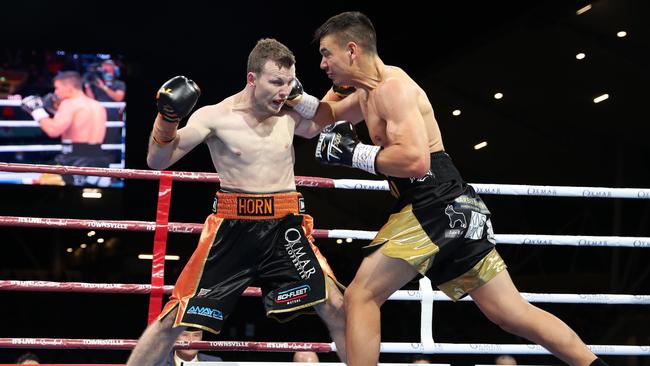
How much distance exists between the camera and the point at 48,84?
8.25 m

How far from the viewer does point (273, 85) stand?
309 centimetres

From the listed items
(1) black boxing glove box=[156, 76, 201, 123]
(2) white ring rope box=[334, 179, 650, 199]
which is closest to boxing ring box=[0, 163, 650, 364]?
(2) white ring rope box=[334, 179, 650, 199]

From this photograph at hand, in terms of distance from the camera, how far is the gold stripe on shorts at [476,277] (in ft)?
9.68

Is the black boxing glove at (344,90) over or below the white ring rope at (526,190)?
over

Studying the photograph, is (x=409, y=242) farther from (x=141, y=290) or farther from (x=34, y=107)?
(x=34, y=107)

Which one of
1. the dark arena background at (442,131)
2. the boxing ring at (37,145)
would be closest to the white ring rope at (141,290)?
the dark arena background at (442,131)

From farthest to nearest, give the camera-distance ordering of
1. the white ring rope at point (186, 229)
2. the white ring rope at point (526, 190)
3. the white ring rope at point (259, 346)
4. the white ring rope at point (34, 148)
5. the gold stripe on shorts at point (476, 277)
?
the white ring rope at point (34, 148) < the white ring rope at point (526, 190) < the white ring rope at point (186, 229) < the white ring rope at point (259, 346) < the gold stripe on shorts at point (476, 277)

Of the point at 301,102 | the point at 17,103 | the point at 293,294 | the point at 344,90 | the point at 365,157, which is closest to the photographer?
the point at 365,157

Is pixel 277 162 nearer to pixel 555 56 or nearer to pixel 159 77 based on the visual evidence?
pixel 159 77

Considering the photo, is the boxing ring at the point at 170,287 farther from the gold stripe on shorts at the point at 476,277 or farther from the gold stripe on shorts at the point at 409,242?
the gold stripe on shorts at the point at 409,242

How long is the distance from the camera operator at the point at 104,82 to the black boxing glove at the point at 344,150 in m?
5.70

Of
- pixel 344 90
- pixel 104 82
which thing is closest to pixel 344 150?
pixel 344 90

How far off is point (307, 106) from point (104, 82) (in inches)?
218

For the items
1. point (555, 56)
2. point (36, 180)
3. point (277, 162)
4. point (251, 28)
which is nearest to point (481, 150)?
point (555, 56)
